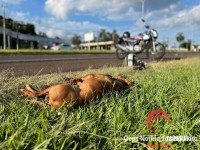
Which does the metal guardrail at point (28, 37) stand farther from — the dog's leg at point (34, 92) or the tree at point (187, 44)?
the dog's leg at point (34, 92)

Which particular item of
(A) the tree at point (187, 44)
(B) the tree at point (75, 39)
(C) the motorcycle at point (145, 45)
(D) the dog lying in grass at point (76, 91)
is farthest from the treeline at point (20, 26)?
(D) the dog lying in grass at point (76, 91)

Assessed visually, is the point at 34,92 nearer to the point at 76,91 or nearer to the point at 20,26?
the point at 76,91

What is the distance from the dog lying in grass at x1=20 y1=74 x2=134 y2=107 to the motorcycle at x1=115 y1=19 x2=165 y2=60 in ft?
31.9

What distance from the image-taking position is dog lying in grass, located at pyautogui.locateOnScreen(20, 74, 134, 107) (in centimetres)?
303

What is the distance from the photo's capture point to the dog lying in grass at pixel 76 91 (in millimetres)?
3026

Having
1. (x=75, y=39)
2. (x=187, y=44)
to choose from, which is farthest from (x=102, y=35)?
(x=187, y=44)

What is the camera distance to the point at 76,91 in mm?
3234

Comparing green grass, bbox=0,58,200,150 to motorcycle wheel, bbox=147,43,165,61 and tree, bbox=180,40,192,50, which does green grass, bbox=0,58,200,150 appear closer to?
motorcycle wheel, bbox=147,43,165,61

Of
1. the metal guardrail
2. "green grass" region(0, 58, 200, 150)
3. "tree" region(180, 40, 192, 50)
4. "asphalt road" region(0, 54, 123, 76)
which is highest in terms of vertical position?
the metal guardrail

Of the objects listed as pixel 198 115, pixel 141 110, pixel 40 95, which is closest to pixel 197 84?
pixel 198 115

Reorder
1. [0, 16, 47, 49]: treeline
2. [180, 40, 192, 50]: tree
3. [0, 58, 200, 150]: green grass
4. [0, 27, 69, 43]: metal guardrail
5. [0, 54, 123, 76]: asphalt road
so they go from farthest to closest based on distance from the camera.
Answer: [180, 40, 192, 50]: tree → [0, 16, 47, 49]: treeline → [0, 27, 69, 43]: metal guardrail → [0, 54, 123, 76]: asphalt road → [0, 58, 200, 150]: green grass

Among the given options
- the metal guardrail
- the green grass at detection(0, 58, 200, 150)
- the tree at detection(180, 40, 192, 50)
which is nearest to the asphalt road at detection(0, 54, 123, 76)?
the green grass at detection(0, 58, 200, 150)

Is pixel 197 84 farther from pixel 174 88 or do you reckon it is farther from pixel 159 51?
pixel 159 51

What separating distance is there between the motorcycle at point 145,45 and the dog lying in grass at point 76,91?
9731mm
